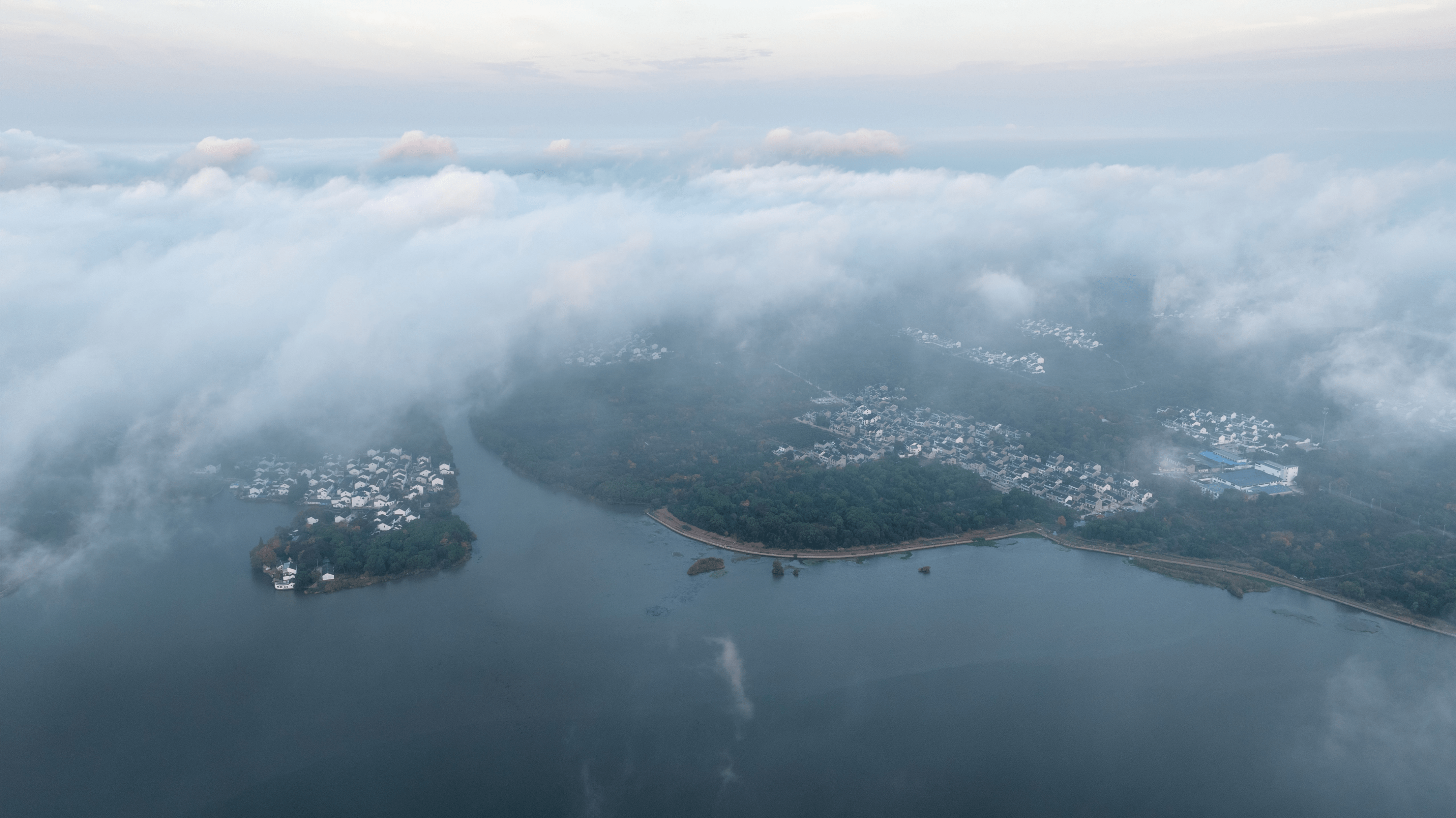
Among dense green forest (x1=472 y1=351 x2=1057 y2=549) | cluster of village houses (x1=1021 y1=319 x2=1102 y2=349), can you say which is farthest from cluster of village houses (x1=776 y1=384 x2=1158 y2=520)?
cluster of village houses (x1=1021 y1=319 x2=1102 y2=349)

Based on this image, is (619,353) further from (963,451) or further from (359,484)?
(963,451)

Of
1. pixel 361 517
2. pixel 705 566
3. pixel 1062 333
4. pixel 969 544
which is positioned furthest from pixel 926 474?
pixel 1062 333

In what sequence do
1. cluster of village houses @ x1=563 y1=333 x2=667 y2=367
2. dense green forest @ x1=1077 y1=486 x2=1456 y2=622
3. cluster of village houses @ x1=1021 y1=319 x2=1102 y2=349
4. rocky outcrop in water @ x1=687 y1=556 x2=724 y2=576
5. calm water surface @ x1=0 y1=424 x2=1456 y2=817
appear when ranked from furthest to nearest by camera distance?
1. cluster of village houses @ x1=1021 y1=319 x2=1102 y2=349
2. cluster of village houses @ x1=563 y1=333 x2=667 y2=367
3. rocky outcrop in water @ x1=687 y1=556 x2=724 y2=576
4. dense green forest @ x1=1077 y1=486 x2=1456 y2=622
5. calm water surface @ x1=0 y1=424 x2=1456 y2=817

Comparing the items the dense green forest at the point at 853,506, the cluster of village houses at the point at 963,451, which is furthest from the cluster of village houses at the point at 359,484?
the cluster of village houses at the point at 963,451

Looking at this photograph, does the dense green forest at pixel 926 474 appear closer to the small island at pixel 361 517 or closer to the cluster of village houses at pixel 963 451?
the cluster of village houses at pixel 963 451

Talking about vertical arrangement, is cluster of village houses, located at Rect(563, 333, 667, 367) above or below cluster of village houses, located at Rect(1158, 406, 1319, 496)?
below

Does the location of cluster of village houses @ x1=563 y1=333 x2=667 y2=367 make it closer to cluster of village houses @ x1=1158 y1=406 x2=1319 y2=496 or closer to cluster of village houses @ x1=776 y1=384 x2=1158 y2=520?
cluster of village houses @ x1=776 y1=384 x2=1158 y2=520

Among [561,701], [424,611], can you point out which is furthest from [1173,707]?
[424,611]
